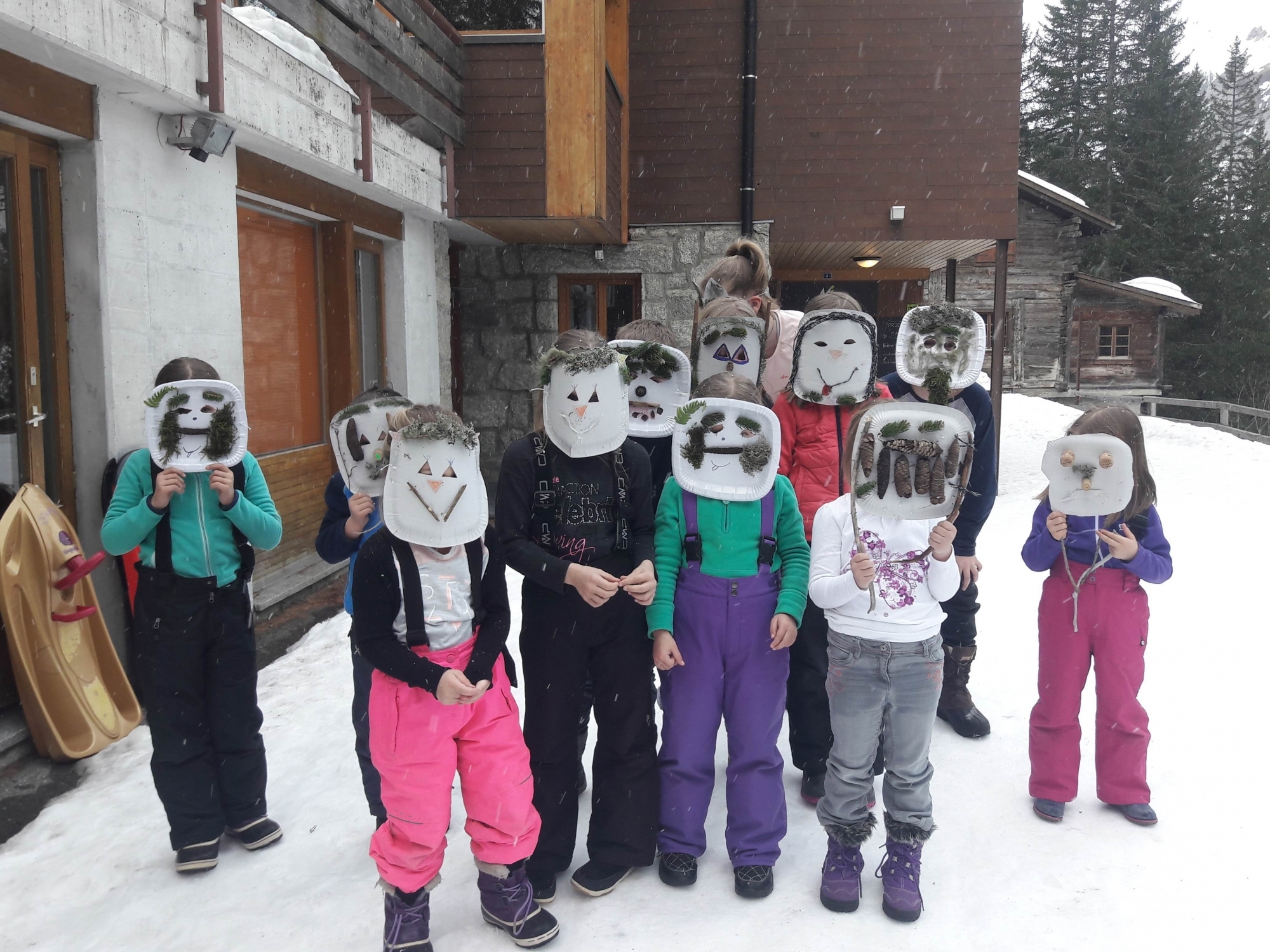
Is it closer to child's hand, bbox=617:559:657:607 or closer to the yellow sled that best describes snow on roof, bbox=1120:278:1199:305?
child's hand, bbox=617:559:657:607

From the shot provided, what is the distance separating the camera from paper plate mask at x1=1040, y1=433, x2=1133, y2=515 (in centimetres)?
293

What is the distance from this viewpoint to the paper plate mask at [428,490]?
7.75 ft

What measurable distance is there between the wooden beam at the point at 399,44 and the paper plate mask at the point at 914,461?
4.46 metres

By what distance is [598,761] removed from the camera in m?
2.81

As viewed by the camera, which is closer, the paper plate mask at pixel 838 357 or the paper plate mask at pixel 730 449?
the paper plate mask at pixel 730 449

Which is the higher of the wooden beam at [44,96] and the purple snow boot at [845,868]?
the wooden beam at [44,96]

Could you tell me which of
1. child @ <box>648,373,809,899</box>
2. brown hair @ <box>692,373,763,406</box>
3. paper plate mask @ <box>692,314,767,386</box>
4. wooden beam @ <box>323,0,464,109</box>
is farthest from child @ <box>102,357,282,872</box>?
wooden beam @ <box>323,0,464,109</box>

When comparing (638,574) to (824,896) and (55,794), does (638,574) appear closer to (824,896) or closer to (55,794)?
(824,896)

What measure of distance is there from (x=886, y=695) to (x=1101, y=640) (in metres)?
0.97

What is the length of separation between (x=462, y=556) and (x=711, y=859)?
51.0 inches

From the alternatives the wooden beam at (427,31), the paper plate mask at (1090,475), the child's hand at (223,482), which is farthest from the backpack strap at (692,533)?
the wooden beam at (427,31)

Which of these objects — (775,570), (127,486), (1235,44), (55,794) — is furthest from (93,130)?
(1235,44)

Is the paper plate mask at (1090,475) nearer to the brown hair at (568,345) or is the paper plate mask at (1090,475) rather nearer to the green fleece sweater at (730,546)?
the green fleece sweater at (730,546)

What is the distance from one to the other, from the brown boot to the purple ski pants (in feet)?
4.71
